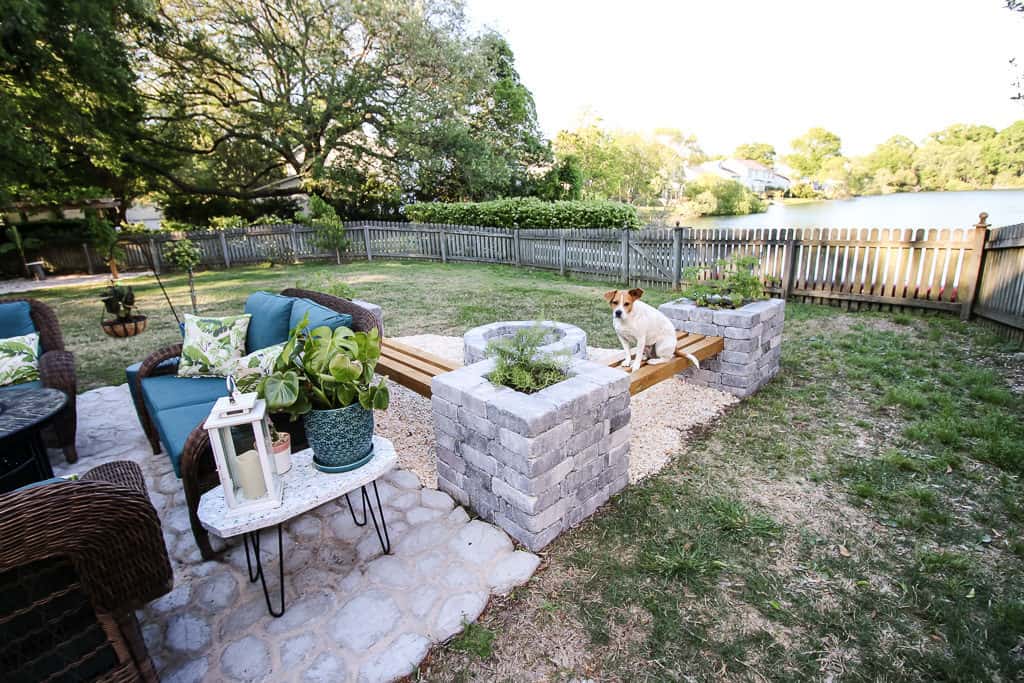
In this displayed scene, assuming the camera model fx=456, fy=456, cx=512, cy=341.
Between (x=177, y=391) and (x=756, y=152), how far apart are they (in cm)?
4399

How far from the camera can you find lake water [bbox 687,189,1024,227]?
586cm

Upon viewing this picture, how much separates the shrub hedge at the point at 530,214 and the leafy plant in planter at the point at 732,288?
758cm

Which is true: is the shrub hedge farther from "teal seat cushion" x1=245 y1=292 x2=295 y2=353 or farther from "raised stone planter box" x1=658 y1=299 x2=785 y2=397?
"teal seat cushion" x1=245 y1=292 x2=295 y2=353

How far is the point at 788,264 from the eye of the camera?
7.19 m

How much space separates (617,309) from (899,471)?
2.01 m

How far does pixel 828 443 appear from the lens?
320 cm

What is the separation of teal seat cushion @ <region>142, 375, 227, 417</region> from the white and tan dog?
278 cm

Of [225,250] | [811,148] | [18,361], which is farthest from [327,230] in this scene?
[811,148]

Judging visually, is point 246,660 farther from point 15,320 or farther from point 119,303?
point 119,303

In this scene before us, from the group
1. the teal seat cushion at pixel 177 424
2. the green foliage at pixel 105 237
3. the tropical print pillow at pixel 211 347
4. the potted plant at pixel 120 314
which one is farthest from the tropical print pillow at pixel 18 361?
the green foliage at pixel 105 237

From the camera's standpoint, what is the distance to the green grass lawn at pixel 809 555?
1.75 metres

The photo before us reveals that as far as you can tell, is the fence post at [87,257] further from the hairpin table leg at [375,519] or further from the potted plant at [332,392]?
the potted plant at [332,392]

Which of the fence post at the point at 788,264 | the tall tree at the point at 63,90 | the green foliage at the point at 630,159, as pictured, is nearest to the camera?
the fence post at the point at 788,264

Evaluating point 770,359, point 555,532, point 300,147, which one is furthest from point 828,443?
point 300,147
